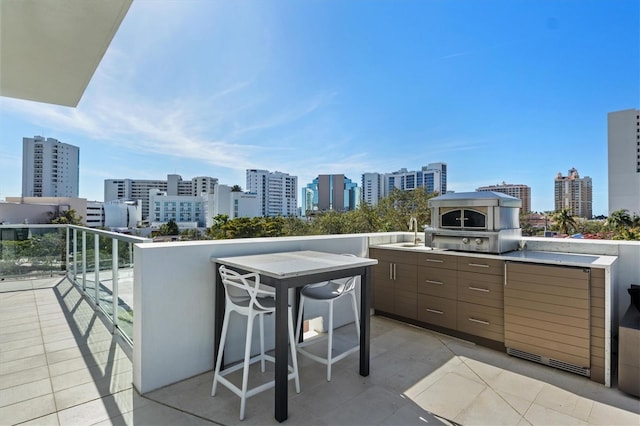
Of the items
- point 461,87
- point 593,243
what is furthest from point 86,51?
point 461,87

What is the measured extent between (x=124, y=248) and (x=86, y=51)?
1785 millimetres

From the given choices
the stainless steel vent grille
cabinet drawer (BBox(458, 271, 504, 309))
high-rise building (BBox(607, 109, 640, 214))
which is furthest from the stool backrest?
high-rise building (BBox(607, 109, 640, 214))

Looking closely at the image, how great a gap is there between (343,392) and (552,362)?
1.72 metres

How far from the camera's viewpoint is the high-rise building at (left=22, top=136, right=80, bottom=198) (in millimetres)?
38812

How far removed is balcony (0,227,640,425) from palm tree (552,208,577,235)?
27195mm

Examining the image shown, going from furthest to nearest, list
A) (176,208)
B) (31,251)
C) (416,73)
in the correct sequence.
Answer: (176,208) < (416,73) < (31,251)

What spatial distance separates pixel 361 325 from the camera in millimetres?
2307

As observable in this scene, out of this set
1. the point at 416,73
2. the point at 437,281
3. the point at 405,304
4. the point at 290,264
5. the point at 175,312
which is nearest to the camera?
the point at 290,264

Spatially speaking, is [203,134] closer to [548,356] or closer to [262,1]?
[262,1]

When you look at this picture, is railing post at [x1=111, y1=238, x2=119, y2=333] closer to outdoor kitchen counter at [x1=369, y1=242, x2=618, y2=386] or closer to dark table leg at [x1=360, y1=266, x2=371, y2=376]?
dark table leg at [x1=360, y1=266, x2=371, y2=376]

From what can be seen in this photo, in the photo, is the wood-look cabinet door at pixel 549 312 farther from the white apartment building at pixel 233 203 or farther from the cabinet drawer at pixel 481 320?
the white apartment building at pixel 233 203

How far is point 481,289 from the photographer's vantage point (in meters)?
2.79

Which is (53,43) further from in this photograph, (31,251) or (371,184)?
(371,184)

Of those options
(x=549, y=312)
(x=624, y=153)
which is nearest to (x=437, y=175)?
(x=624, y=153)
